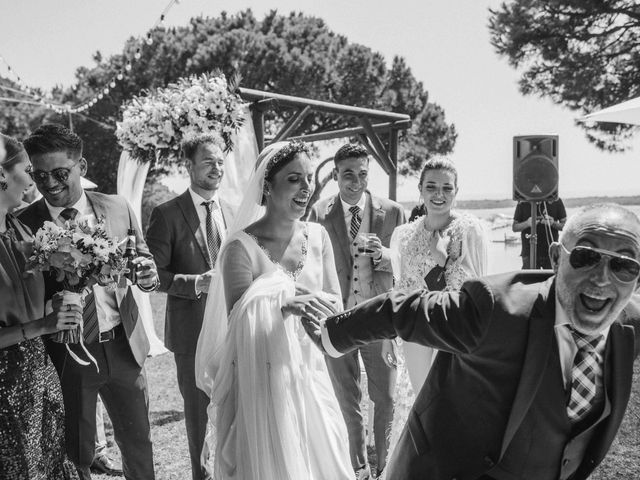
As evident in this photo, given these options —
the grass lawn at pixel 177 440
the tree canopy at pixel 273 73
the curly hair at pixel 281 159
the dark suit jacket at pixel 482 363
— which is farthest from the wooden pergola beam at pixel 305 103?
the tree canopy at pixel 273 73

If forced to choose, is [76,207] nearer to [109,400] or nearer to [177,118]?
[109,400]

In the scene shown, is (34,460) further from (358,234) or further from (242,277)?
(358,234)

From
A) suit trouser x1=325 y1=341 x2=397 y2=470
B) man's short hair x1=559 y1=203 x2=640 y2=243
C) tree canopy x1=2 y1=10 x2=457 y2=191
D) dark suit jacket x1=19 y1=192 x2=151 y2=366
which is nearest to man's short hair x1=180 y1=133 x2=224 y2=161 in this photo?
dark suit jacket x1=19 y1=192 x2=151 y2=366

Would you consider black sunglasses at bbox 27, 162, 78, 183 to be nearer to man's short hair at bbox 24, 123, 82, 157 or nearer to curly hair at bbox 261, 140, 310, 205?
man's short hair at bbox 24, 123, 82, 157

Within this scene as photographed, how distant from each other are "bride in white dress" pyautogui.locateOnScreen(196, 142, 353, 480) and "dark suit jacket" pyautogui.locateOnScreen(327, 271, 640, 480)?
2.69 ft

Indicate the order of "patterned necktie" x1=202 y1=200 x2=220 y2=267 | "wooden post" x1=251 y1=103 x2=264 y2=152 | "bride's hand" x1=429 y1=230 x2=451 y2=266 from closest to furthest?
"bride's hand" x1=429 y1=230 x2=451 y2=266 → "patterned necktie" x1=202 y1=200 x2=220 y2=267 → "wooden post" x1=251 y1=103 x2=264 y2=152

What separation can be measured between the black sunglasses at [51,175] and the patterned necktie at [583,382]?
2.66 metres

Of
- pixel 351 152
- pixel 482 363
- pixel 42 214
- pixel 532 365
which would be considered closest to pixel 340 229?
pixel 351 152

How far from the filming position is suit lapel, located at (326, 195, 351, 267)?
5008mm

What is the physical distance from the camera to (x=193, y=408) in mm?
4199

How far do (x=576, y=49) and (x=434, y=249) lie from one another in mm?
12400

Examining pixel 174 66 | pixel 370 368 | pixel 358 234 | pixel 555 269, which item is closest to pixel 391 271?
pixel 358 234

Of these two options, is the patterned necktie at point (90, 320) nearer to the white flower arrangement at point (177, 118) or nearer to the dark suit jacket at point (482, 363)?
the white flower arrangement at point (177, 118)

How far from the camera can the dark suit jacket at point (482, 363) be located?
201 centimetres
